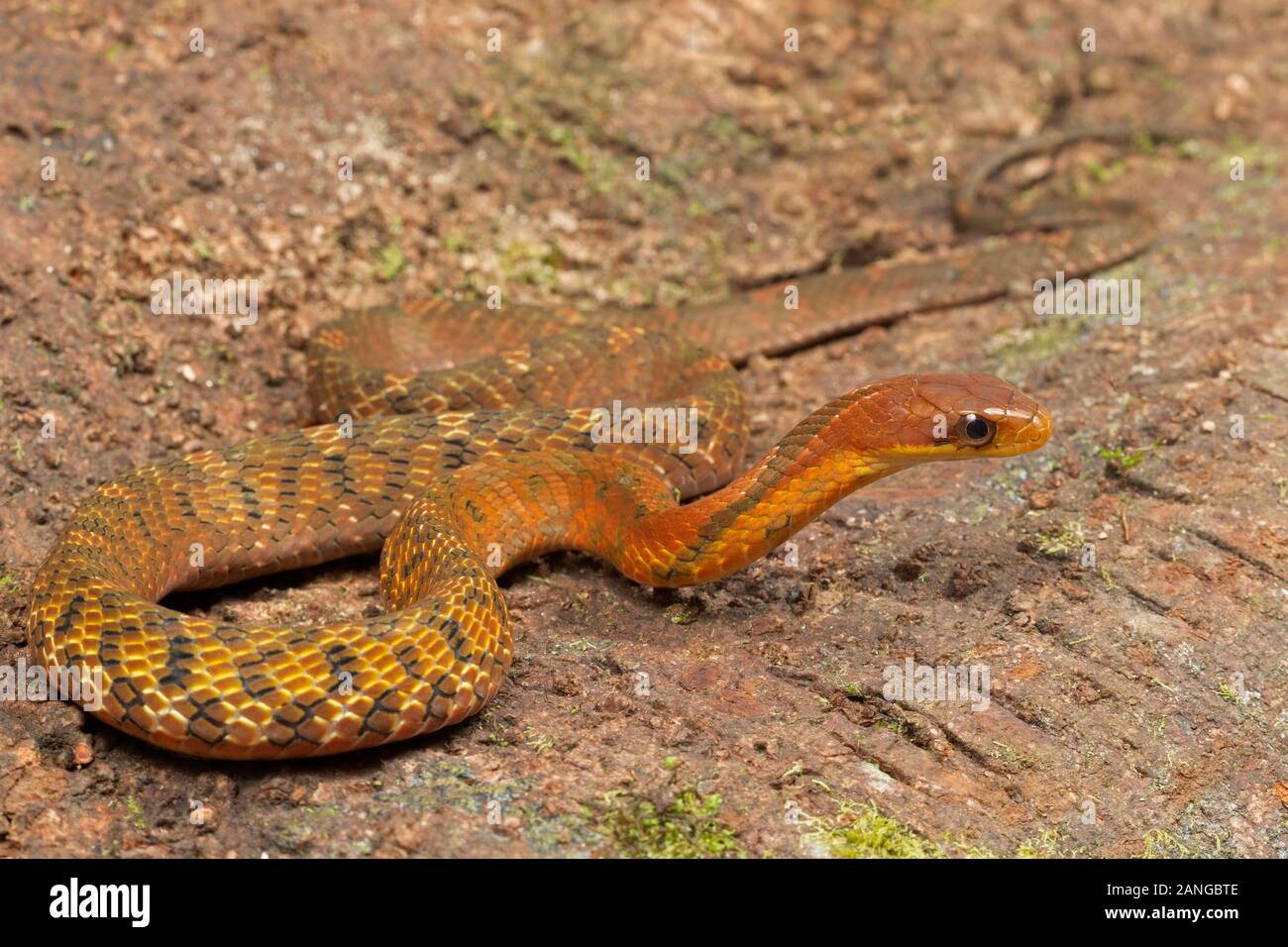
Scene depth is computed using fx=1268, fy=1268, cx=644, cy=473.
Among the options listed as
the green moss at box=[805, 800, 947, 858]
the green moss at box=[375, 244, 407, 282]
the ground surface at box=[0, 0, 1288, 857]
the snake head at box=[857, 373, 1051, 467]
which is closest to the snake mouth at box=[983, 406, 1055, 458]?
the snake head at box=[857, 373, 1051, 467]

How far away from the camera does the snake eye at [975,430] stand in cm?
640

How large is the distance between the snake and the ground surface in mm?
304

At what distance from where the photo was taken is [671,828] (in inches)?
209

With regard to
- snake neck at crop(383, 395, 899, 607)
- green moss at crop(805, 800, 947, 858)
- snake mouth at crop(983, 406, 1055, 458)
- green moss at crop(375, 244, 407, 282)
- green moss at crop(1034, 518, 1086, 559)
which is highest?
green moss at crop(375, 244, 407, 282)

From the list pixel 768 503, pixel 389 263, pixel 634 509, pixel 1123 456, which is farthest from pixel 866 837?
pixel 389 263

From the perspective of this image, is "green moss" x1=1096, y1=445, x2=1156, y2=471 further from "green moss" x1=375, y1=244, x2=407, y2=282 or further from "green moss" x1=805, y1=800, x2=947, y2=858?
"green moss" x1=375, y1=244, x2=407, y2=282

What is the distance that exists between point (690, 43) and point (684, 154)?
1200 mm

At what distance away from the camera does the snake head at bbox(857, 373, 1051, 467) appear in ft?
21.0

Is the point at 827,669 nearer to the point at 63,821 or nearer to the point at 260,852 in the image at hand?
the point at 260,852

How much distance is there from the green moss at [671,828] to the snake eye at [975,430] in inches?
89.8

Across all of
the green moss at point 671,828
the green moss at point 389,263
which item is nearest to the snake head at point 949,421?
the green moss at point 671,828

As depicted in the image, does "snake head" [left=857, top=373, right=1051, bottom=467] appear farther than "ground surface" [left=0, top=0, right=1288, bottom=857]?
Yes

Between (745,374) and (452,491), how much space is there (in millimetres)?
3603
